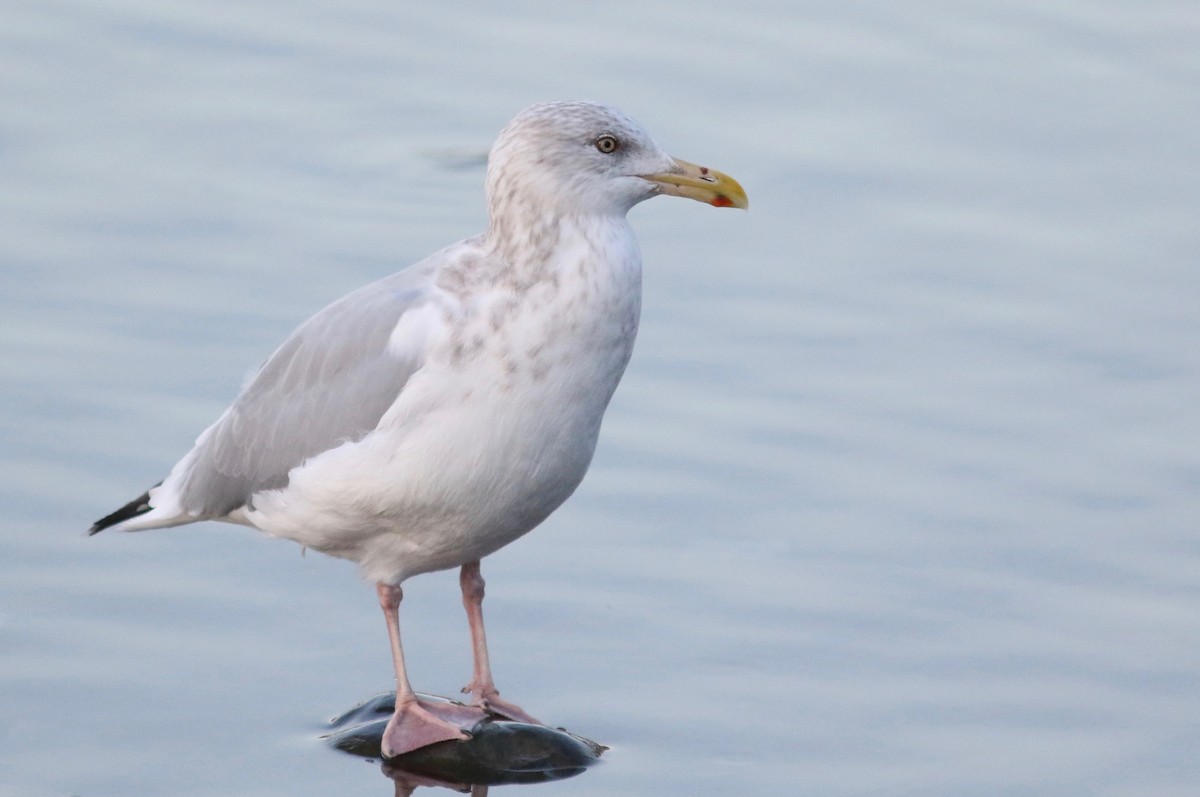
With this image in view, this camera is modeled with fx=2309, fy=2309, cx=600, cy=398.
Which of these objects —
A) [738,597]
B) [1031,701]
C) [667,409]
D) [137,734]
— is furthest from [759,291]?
[137,734]

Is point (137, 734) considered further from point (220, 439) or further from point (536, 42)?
point (536, 42)

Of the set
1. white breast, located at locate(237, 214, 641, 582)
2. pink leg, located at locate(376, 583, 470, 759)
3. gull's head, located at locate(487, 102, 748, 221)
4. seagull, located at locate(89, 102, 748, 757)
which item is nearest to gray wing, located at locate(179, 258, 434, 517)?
seagull, located at locate(89, 102, 748, 757)

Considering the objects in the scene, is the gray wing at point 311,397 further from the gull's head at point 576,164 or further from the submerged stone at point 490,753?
the submerged stone at point 490,753

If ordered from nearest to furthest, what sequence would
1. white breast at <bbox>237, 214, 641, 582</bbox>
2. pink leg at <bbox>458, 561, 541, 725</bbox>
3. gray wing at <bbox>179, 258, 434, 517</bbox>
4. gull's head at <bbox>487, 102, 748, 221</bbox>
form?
white breast at <bbox>237, 214, 641, 582</bbox> → gull's head at <bbox>487, 102, 748, 221</bbox> → gray wing at <bbox>179, 258, 434, 517</bbox> → pink leg at <bbox>458, 561, 541, 725</bbox>

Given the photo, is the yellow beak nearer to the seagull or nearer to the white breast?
the seagull

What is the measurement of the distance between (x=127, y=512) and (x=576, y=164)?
78.7 inches

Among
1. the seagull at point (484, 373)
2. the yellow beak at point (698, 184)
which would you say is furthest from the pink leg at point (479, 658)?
Answer: the yellow beak at point (698, 184)

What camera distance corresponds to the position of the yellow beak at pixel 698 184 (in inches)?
264

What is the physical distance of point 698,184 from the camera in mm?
6742

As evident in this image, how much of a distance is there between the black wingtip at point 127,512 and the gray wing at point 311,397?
7.3 inches

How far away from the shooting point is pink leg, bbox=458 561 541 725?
7.00 m

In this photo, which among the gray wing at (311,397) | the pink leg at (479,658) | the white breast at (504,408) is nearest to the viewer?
the white breast at (504,408)

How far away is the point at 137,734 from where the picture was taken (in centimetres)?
679

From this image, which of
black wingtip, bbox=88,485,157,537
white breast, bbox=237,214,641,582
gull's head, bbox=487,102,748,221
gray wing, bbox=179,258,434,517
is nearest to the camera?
white breast, bbox=237,214,641,582
